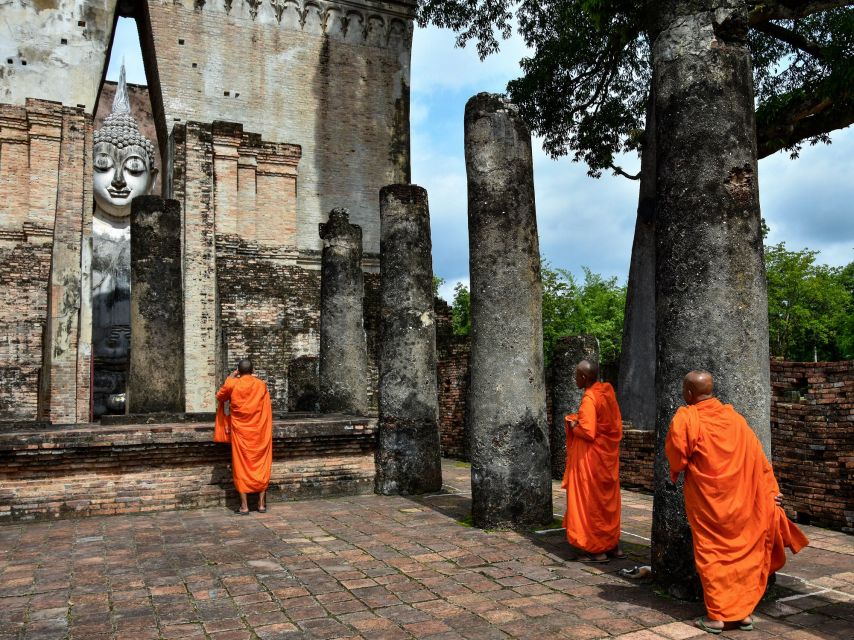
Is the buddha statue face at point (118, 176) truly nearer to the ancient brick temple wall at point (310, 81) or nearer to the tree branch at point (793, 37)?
the ancient brick temple wall at point (310, 81)

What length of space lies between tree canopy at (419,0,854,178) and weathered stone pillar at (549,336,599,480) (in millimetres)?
4057

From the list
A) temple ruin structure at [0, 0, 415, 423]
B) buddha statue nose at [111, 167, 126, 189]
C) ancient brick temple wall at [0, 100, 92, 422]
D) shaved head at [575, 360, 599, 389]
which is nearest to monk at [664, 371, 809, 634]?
shaved head at [575, 360, 599, 389]

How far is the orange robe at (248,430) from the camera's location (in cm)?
729

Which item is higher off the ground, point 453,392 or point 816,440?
point 453,392

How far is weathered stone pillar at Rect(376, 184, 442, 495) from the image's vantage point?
27.5ft

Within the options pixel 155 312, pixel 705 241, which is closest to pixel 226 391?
pixel 155 312

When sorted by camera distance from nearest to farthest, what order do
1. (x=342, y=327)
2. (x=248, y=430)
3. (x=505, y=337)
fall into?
(x=505, y=337)
(x=248, y=430)
(x=342, y=327)

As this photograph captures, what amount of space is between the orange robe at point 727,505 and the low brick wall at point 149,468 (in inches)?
188

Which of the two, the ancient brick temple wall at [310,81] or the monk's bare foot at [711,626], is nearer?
the monk's bare foot at [711,626]

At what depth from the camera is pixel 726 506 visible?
399 centimetres

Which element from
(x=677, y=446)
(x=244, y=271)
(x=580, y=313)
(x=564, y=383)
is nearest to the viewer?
(x=677, y=446)

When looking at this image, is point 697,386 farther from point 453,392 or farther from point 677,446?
point 453,392

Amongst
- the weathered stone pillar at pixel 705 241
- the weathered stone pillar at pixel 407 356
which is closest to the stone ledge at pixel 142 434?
the weathered stone pillar at pixel 407 356

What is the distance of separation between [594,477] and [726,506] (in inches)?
60.2
